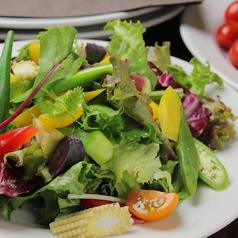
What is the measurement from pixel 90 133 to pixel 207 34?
1247 mm

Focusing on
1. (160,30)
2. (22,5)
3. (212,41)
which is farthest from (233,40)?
(22,5)

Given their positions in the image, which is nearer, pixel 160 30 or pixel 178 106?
pixel 178 106

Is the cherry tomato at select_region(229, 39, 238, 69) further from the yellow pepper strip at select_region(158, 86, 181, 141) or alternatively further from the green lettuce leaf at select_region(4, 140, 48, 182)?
the green lettuce leaf at select_region(4, 140, 48, 182)

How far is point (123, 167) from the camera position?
4.57ft

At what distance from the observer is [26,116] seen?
1.46 meters

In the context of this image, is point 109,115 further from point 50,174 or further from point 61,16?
point 61,16

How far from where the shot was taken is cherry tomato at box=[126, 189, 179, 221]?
1.34 m

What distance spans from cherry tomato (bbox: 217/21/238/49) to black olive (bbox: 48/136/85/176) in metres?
1.33

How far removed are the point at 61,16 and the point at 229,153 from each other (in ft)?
3.26

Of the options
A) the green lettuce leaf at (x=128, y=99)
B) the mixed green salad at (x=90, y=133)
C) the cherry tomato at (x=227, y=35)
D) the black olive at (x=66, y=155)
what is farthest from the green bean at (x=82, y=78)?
the cherry tomato at (x=227, y=35)

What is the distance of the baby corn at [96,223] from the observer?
1259mm

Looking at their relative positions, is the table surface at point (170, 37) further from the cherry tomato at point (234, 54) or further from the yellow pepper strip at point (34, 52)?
the yellow pepper strip at point (34, 52)

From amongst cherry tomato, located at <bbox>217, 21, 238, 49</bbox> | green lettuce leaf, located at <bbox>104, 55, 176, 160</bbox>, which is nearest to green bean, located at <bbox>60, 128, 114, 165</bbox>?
green lettuce leaf, located at <bbox>104, 55, 176, 160</bbox>

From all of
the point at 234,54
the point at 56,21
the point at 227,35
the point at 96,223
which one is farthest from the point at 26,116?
the point at 227,35
